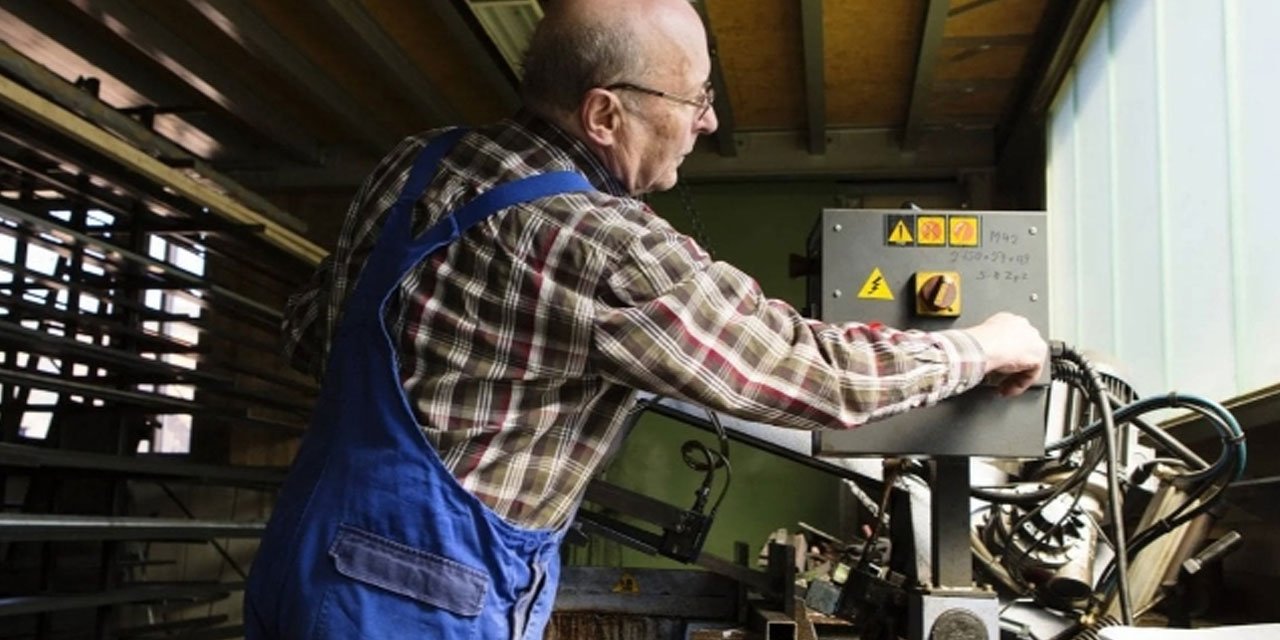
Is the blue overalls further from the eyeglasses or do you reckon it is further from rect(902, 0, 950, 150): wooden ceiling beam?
rect(902, 0, 950, 150): wooden ceiling beam

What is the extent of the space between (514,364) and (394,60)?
3.02 m

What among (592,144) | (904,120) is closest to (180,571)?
(904,120)

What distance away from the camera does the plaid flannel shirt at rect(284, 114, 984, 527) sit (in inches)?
38.7

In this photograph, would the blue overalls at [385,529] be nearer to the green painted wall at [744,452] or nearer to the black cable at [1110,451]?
the black cable at [1110,451]

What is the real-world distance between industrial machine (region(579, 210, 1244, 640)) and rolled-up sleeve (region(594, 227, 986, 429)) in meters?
0.14

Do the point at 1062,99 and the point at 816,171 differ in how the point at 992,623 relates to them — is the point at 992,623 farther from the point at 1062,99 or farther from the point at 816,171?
the point at 816,171

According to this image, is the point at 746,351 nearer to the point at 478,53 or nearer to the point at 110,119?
the point at 110,119

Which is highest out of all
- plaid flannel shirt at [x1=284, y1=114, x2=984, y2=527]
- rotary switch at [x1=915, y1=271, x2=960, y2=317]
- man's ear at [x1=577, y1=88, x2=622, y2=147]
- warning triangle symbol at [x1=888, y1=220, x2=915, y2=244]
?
man's ear at [x1=577, y1=88, x2=622, y2=147]

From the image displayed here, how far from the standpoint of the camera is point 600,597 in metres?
2.11

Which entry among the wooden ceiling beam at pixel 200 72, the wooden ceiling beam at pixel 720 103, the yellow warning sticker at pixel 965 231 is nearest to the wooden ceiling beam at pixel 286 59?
the wooden ceiling beam at pixel 200 72

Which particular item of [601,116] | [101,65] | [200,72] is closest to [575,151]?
[601,116]

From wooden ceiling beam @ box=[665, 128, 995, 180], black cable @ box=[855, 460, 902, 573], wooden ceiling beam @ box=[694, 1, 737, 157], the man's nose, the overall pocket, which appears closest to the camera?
the overall pocket

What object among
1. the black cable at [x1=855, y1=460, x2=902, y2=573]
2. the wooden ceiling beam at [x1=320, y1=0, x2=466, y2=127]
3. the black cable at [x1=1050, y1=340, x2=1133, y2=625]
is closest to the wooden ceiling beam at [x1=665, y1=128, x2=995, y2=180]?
the wooden ceiling beam at [x1=320, y1=0, x2=466, y2=127]

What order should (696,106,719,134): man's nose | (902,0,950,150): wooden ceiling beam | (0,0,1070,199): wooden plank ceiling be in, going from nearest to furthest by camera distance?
(696,106,719,134): man's nose, (902,0,950,150): wooden ceiling beam, (0,0,1070,199): wooden plank ceiling
